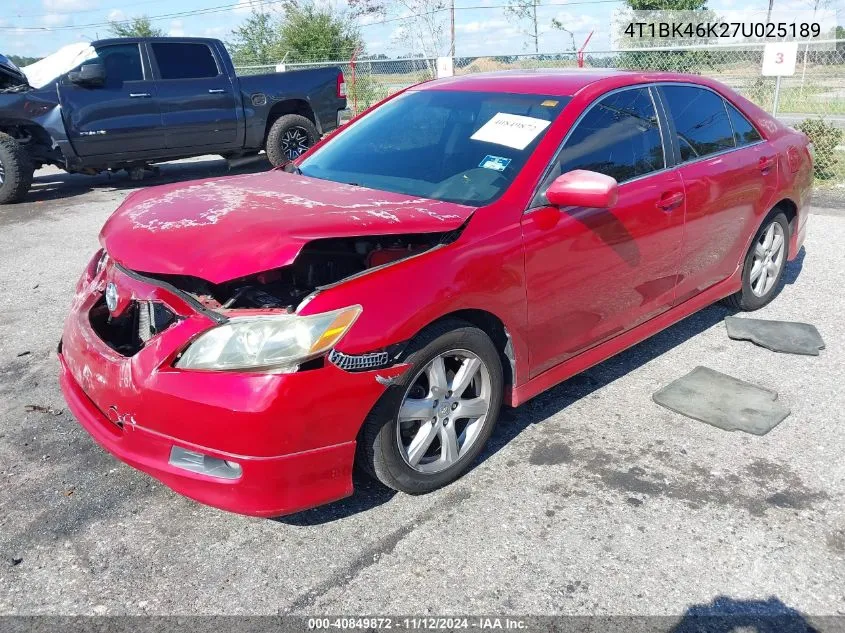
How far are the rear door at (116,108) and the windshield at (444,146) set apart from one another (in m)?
6.44

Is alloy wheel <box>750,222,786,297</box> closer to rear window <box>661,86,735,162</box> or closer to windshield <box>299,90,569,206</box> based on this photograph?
rear window <box>661,86,735,162</box>

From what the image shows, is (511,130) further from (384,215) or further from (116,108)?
(116,108)

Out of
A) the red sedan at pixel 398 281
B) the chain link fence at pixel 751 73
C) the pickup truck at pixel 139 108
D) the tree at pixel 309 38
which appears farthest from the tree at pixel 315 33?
the red sedan at pixel 398 281

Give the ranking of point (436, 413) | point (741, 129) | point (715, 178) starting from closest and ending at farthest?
1. point (436, 413)
2. point (715, 178)
3. point (741, 129)

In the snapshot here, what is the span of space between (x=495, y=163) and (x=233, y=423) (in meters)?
1.69

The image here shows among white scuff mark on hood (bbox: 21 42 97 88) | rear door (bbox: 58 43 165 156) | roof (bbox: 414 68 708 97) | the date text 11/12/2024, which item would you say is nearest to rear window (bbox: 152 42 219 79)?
rear door (bbox: 58 43 165 156)

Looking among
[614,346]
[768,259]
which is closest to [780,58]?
[768,259]

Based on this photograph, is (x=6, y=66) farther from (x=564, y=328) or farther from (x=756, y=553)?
(x=756, y=553)

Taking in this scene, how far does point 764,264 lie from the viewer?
193 inches

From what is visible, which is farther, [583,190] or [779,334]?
[779,334]

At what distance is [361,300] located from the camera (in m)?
2.49

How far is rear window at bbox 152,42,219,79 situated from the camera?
9.85 meters

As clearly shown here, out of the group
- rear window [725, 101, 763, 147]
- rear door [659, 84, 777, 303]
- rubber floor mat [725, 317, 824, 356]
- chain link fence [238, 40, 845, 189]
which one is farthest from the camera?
chain link fence [238, 40, 845, 189]

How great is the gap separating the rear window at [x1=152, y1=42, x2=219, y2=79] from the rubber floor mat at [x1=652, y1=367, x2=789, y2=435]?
28.1 ft
